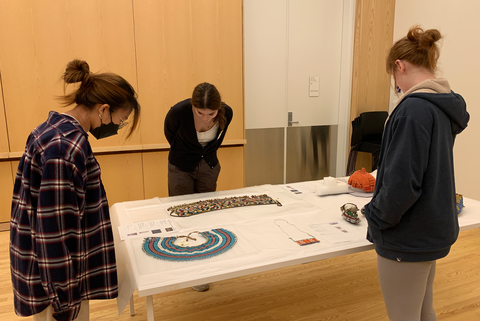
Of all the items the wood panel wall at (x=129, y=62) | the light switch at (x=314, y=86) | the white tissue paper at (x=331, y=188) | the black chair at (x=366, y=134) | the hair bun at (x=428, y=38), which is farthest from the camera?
the light switch at (x=314, y=86)

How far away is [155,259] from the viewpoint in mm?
1398

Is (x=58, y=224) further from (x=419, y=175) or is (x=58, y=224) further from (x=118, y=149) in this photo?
(x=118, y=149)

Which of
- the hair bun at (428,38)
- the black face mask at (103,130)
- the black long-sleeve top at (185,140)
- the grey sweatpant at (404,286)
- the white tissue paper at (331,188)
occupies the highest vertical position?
the hair bun at (428,38)

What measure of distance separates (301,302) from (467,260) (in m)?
1.49

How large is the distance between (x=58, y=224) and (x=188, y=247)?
59cm

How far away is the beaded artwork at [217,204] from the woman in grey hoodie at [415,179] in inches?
34.9

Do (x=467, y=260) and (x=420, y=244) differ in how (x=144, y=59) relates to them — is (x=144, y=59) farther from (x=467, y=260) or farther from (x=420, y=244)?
(x=467, y=260)

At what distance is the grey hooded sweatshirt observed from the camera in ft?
3.67

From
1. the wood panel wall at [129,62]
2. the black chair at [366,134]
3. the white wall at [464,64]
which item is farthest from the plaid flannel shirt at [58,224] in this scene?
the white wall at [464,64]

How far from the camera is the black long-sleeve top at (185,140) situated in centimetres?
226

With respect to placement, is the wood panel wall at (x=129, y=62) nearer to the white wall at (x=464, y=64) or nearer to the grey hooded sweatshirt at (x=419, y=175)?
the white wall at (x=464, y=64)

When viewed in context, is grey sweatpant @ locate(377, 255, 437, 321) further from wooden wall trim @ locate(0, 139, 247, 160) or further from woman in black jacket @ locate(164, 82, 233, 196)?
wooden wall trim @ locate(0, 139, 247, 160)

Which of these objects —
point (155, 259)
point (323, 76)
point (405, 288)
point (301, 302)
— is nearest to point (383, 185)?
point (405, 288)

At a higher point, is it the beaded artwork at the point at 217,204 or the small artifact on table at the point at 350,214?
the small artifact on table at the point at 350,214
